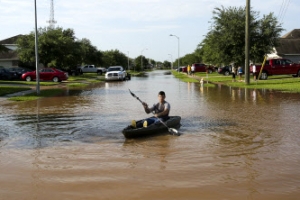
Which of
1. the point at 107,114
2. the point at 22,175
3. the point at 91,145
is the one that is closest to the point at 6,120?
the point at 107,114

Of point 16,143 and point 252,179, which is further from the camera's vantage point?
point 16,143

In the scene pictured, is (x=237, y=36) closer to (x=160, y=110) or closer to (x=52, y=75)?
(x=52, y=75)

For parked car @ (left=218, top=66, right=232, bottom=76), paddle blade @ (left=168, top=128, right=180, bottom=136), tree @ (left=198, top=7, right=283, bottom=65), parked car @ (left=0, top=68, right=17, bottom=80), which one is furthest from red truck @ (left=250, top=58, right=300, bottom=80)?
paddle blade @ (left=168, top=128, right=180, bottom=136)

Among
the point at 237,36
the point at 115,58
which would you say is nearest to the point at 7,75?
the point at 237,36

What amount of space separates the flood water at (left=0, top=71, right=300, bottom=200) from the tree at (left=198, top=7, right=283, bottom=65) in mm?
22792

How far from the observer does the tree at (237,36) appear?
119 feet

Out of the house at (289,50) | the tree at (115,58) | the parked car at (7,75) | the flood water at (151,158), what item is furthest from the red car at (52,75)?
the tree at (115,58)

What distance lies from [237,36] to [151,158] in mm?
30051

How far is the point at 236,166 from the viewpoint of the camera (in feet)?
24.2

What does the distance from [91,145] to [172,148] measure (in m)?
1.99

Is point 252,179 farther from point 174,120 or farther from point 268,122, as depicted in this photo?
point 268,122

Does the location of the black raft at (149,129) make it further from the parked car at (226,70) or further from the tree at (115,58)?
the tree at (115,58)

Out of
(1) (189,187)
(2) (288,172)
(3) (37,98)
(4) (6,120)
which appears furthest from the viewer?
(3) (37,98)

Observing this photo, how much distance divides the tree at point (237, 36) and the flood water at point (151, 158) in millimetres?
22792
